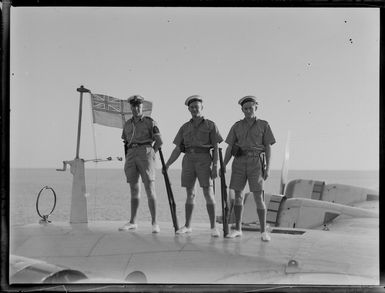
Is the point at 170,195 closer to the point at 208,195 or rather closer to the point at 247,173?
the point at 208,195

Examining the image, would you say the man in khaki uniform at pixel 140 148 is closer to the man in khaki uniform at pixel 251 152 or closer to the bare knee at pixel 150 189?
the bare knee at pixel 150 189

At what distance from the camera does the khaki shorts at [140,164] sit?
5211mm

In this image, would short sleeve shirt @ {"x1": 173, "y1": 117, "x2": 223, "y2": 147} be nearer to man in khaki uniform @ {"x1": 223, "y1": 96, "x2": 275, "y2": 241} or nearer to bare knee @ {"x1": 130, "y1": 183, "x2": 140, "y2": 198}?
man in khaki uniform @ {"x1": 223, "y1": 96, "x2": 275, "y2": 241}

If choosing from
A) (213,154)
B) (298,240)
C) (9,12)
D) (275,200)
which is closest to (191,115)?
(213,154)

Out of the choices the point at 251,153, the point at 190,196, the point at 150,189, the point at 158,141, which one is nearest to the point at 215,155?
the point at 251,153

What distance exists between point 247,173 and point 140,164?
3.21ft

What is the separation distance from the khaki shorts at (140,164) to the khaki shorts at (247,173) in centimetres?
75

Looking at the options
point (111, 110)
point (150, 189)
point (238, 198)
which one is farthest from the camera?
point (111, 110)

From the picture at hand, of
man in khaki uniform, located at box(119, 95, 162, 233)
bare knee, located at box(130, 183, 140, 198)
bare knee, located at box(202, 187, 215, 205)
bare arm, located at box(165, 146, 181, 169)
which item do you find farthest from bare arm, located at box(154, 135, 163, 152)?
bare knee, located at box(202, 187, 215, 205)

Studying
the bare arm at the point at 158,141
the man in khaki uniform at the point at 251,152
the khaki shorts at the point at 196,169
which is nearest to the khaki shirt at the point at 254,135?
the man in khaki uniform at the point at 251,152

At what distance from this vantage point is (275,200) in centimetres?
728

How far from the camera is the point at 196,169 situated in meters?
5.07

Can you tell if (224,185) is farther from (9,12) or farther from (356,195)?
(356,195)

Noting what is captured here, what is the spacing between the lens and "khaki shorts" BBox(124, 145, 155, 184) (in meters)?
5.21
